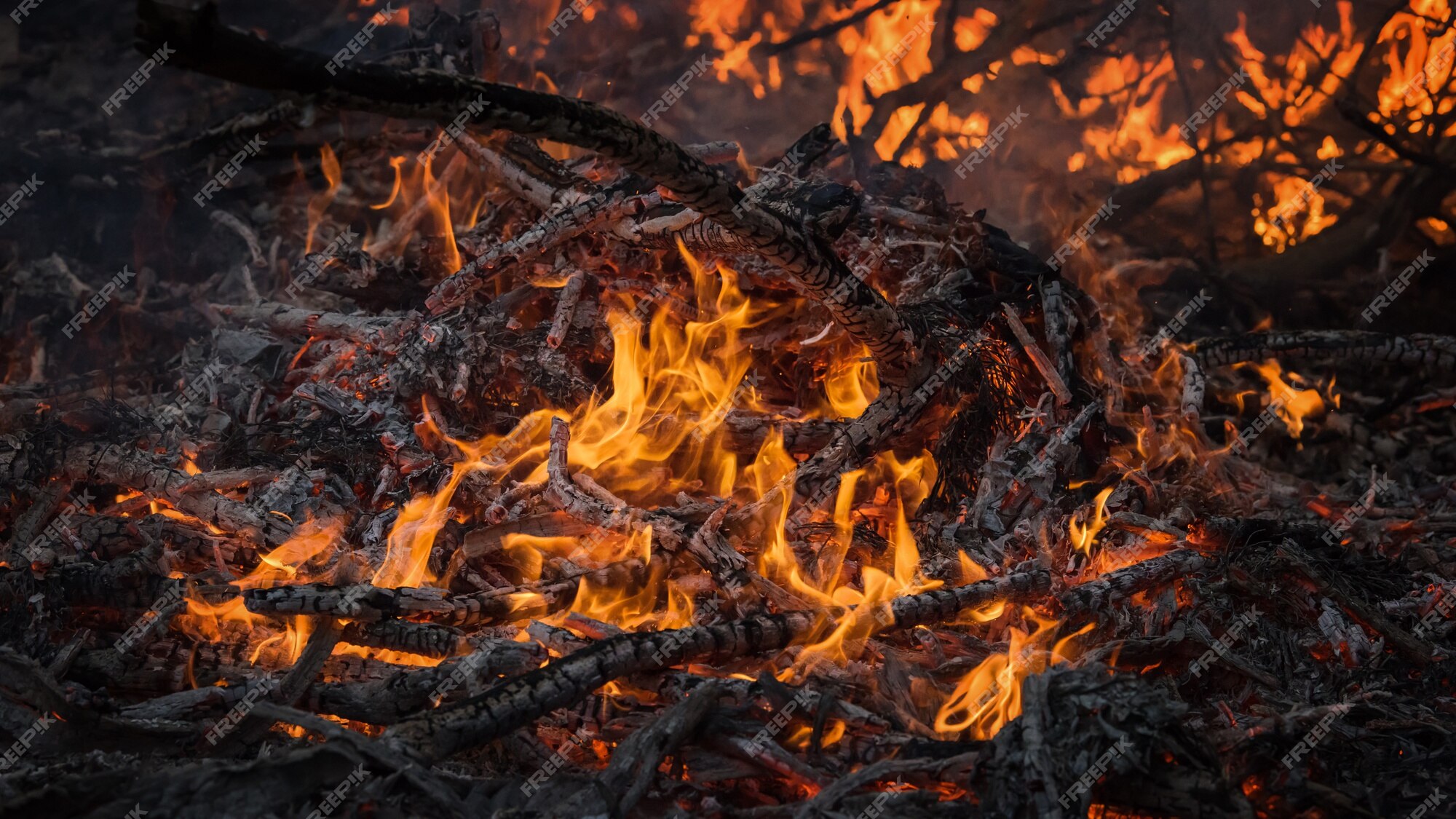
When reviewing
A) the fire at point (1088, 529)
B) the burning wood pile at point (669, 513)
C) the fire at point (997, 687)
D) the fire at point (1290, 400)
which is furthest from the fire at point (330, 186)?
the fire at point (1290, 400)

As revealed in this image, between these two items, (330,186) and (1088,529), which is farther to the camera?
(330,186)

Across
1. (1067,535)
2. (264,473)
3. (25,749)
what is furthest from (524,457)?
(1067,535)

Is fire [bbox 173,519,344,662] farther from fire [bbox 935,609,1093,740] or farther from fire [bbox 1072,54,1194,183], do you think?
fire [bbox 1072,54,1194,183]

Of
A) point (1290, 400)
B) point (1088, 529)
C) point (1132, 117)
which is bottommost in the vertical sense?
point (1088, 529)

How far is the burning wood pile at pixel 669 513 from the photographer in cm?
302

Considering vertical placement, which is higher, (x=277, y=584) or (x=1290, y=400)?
(x=277, y=584)

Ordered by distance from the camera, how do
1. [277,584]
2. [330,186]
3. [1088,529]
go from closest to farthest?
[277,584] < [1088,529] < [330,186]

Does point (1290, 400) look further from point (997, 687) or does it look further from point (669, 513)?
point (669, 513)

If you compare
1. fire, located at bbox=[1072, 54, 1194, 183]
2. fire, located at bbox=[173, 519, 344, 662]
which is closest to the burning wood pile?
fire, located at bbox=[173, 519, 344, 662]

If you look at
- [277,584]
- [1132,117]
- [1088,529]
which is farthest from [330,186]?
[1132,117]

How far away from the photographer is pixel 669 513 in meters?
4.82

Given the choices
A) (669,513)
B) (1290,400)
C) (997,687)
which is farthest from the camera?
(1290,400)

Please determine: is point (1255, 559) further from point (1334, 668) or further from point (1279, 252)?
point (1279, 252)

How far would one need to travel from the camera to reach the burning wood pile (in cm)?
302
